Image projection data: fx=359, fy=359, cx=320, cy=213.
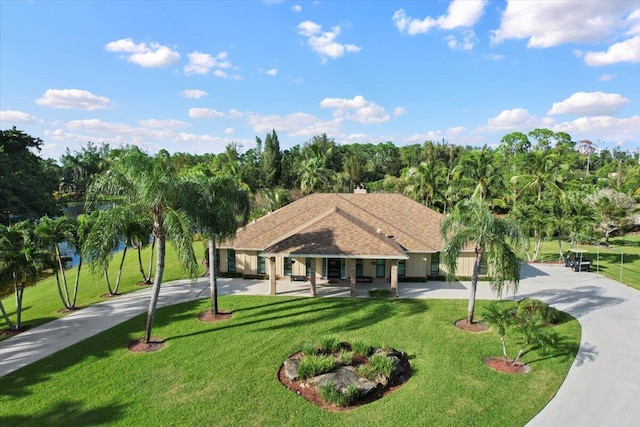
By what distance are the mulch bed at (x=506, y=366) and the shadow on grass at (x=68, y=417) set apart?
41.1 feet

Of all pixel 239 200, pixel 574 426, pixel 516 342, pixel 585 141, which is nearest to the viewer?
pixel 574 426

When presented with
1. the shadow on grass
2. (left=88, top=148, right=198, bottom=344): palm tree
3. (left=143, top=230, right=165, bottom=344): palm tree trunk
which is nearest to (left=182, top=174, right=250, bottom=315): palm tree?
(left=88, top=148, right=198, bottom=344): palm tree

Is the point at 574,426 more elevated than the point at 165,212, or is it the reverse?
the point at 165,212

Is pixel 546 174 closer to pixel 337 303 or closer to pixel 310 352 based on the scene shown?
pixel 337 303

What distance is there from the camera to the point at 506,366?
520 inches

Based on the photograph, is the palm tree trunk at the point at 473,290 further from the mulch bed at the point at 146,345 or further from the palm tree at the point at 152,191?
the mulch bed at the point at 146,345

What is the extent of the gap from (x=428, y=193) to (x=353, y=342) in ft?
107

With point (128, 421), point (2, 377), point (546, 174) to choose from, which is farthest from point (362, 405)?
point (546, 174)

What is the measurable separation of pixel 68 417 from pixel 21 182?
40.3 m

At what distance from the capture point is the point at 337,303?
1953 cm

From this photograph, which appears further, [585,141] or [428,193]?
[585,141]

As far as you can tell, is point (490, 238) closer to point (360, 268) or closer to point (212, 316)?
point (360, 268)

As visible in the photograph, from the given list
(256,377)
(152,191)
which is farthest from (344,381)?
(152,191)

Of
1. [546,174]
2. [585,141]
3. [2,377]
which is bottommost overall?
[2,377]
